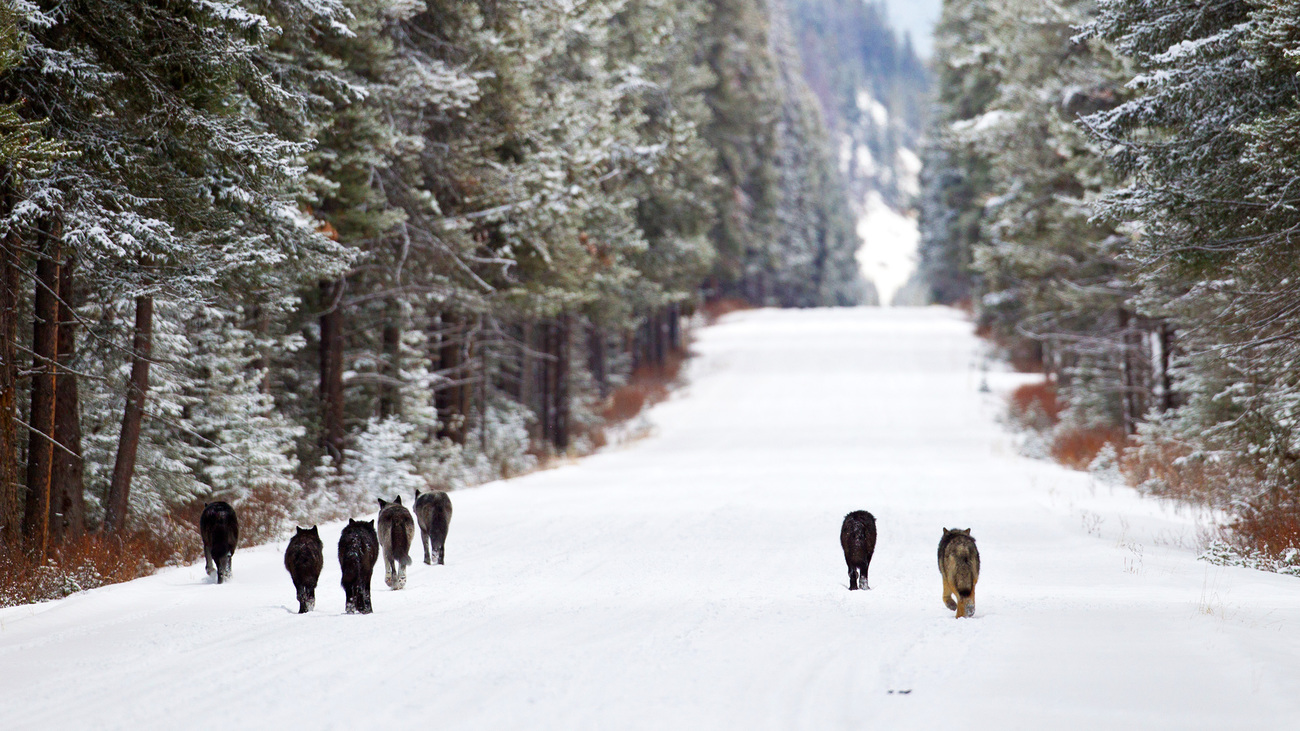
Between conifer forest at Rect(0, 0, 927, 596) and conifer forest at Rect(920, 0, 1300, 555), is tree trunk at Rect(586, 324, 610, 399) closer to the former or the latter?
conifer forest at Rect(0, 0, 927, 596)

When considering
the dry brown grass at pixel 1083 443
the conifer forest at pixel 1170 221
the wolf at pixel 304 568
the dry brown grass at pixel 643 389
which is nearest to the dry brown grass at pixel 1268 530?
the conifer forest at pixel 1170 221

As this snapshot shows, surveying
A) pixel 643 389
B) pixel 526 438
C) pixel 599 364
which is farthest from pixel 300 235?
pixel 643 389

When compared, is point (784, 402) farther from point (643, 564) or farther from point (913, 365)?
point (643, 564)

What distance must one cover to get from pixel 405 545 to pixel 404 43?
1151 centimetres

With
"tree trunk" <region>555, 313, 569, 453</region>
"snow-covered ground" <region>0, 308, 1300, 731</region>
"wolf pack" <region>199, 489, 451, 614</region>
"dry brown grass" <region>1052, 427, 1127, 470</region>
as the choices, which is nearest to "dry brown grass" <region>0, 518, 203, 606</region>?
"snow-covered ground" <region>0, 308, 1300, 731</region>

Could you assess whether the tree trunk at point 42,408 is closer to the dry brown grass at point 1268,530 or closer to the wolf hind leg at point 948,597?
the wolf hind leg at point 948,597

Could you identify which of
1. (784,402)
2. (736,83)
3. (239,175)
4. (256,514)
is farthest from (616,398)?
(239,175)

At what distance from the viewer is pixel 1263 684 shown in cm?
569

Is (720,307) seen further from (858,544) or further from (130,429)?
(858,544)

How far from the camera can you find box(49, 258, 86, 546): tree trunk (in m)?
10.9

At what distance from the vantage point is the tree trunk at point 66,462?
10.9 metres

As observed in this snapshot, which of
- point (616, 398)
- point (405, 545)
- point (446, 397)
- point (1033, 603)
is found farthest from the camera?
point (616, 398)

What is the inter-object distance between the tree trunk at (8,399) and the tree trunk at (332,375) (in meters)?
8.22

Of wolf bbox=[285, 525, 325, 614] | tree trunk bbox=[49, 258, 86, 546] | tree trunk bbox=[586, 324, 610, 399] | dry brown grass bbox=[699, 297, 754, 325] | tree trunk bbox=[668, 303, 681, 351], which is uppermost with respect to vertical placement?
dry brown grass bbox=[699, 297, 754, 325]
